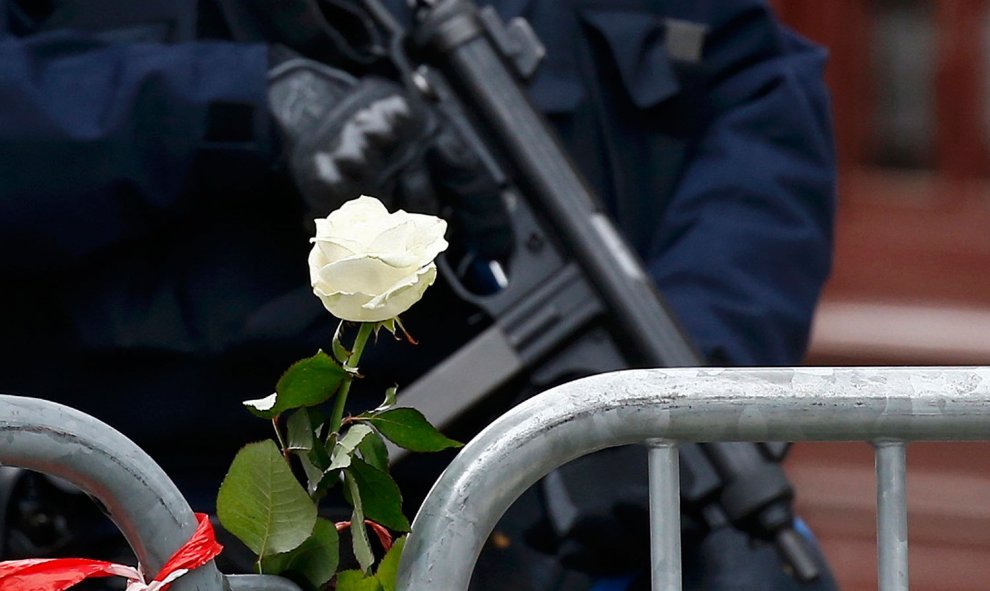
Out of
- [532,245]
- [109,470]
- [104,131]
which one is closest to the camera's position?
[109,470]

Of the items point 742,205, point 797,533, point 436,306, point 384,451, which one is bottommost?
point 797,533

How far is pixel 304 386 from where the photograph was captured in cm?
75

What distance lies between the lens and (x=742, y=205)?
1.72 metres

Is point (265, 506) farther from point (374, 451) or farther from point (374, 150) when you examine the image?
point (374, 150)

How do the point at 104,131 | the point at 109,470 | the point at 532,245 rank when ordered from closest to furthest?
the point at 109,470
the point at 104,131
the point at 532,245

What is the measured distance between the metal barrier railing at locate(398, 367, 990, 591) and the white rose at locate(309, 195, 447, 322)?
84 mm

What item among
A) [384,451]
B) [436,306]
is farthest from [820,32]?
[384,451]

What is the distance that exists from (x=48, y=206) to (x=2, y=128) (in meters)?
0.08

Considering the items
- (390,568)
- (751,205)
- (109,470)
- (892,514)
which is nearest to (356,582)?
(390,568)

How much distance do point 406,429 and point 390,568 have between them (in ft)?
0.22

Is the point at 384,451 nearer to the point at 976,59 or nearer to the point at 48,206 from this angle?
the point at 48,206

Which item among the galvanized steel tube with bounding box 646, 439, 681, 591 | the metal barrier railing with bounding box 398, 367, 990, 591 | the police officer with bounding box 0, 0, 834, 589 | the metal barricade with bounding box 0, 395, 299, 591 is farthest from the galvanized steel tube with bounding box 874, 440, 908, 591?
the police officer with bounding box 0, 0, 834, 589

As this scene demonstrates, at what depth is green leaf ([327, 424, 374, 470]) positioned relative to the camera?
0.74 metres

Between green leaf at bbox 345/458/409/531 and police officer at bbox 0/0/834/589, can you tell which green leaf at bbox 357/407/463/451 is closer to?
green leaf at bbox 345/458/409/531
